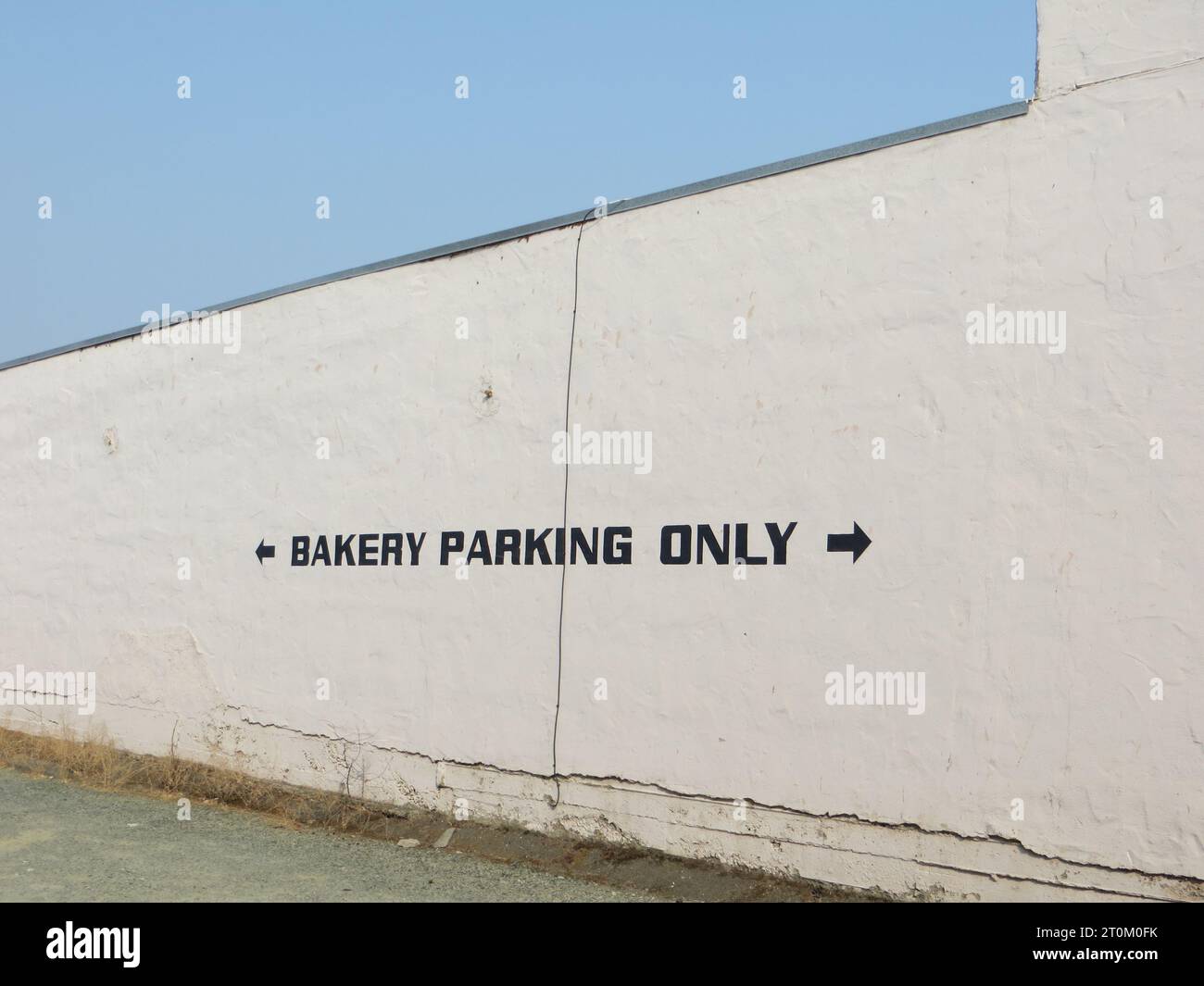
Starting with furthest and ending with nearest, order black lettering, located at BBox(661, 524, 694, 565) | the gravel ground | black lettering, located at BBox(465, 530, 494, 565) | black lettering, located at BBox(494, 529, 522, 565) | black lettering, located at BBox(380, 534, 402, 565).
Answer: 1. black lettering, located at BBox(380, 534, 402, 565)
2. black lettering, located at BBox(465, 530, 494, 565)
3. black lettering, located at BBox(494, 529, 522, 565)
4. black lettering, located at BBox(661, 524, 694, 565)
5. the gravel ground

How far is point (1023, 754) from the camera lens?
19.3ft

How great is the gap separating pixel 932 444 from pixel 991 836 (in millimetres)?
2008

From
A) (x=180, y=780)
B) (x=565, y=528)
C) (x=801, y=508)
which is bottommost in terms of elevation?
(x=180, y=780)

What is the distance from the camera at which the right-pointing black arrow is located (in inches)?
256

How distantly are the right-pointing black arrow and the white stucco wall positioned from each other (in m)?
0.05

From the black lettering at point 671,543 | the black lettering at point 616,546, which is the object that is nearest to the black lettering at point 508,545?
the black lettering at point 616,546

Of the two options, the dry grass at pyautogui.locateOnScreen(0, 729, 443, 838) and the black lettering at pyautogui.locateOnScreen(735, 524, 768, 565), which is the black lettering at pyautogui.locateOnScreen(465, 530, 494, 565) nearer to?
the dry grass at pyautogui.locateOnScreen(0, 729, 443, 838)

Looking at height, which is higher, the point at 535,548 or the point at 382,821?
the point at 535,548

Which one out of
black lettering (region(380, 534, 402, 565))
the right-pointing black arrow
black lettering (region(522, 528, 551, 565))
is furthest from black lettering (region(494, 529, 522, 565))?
the right-pointing black arrow

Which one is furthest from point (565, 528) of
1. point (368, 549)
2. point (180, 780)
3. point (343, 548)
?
point (180, 780)

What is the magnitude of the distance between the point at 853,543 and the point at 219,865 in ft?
13.6

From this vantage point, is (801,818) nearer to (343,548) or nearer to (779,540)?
(779,540)

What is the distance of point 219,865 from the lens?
706 centimetres

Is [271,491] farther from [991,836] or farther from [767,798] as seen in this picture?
[991,836]
